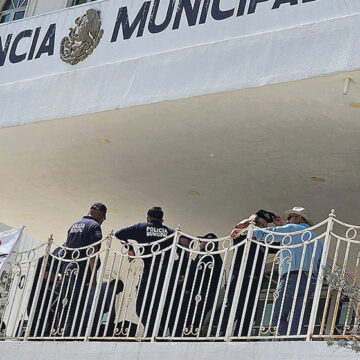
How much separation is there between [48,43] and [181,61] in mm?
2457

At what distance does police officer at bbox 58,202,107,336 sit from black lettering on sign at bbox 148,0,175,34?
6.91ft

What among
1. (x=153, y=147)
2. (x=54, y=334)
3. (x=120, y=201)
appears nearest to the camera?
(x=54, y=334)

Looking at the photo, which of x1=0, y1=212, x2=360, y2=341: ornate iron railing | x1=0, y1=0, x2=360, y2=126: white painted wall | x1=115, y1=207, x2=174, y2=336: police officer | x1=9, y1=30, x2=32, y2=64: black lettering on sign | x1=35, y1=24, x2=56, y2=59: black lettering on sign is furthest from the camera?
x1=9, y1=30, x2=32, y2=64: black lettering on sign

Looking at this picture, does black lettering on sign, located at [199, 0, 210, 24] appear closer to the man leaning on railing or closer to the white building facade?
the white building facade

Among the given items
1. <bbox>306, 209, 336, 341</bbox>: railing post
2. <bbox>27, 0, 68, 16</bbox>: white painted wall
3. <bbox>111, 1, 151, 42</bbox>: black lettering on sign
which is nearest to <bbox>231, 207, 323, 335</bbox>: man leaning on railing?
<bbox>306, 209, 336, 341</bbox>: railing post

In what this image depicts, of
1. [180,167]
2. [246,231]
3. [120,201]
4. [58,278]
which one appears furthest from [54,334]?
[120,201]

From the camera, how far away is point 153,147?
39.1ft

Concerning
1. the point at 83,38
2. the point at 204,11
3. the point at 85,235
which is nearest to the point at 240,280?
the point at 85,235

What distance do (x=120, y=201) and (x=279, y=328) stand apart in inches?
212

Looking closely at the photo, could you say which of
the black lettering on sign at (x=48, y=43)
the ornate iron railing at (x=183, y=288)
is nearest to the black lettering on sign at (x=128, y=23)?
the black lettering on sign at (x=48, y=43)

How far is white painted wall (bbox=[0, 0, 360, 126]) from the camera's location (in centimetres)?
955

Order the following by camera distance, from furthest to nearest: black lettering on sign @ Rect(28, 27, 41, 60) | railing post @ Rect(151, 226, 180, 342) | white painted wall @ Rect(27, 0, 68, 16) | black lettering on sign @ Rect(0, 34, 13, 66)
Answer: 1. white painted wall @ Rect(27, 0, 68, 16)
2. black lettering on sign @ Rect(0, 34, 13, 66)
3. black lettering on sign @ Rect(28, 27, 41, 60)
4. railing post @ Rect(151, 226, 180, 342)

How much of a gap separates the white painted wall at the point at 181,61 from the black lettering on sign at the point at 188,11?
0.32 feet

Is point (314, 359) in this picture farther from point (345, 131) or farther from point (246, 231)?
point (345, 131)
